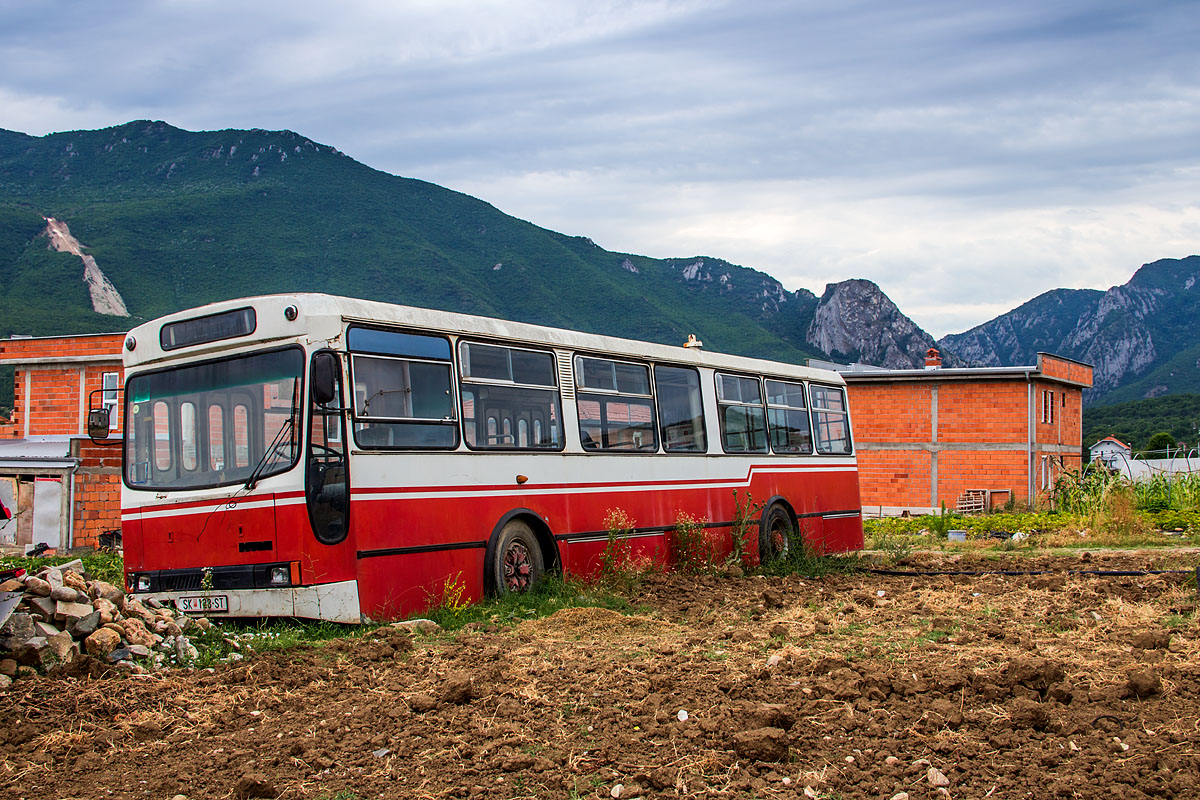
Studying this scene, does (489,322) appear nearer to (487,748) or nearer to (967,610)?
(967,610)

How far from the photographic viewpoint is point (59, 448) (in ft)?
101

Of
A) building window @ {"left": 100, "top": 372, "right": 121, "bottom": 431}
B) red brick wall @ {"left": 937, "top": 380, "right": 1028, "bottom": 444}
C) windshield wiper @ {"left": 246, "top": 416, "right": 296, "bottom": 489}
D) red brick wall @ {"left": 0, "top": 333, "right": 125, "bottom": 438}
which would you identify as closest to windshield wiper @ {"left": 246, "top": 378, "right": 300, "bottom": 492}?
windshield wiper @ {"left": 246, "top": 416, "right": 296, "bottom": 489}

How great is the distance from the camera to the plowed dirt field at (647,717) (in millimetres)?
4551

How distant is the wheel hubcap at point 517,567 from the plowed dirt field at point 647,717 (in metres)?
1.43

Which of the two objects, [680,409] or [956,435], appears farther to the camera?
[956,435]

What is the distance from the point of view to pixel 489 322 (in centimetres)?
1007

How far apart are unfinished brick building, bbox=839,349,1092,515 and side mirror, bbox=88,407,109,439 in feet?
83.8

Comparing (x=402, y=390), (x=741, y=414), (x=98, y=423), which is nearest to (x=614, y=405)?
(x=741, y=414)

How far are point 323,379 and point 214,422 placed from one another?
55.3 inches

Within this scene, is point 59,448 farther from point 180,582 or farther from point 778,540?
point 180,582

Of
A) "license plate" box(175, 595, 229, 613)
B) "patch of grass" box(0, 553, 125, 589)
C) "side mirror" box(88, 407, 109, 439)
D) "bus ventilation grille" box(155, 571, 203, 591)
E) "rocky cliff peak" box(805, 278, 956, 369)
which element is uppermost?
"rocky cliff peak" box(805, 278, 956, 369)

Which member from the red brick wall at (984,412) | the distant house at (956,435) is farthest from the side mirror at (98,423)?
the red brick wall at (984,412)

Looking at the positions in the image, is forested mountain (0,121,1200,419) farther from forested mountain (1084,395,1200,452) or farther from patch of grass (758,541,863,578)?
patch of grass (758,541,863,578)

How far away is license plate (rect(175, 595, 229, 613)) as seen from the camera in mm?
8406
